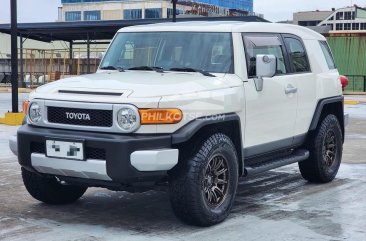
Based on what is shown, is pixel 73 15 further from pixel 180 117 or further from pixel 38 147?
pixel 180 117

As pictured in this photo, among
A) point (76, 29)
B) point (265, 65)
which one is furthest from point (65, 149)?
point (76, 29)

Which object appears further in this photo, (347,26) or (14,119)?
(347,26)

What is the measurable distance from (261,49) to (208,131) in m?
1.53

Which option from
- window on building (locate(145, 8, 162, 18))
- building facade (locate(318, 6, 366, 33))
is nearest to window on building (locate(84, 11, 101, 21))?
window on building (locate(145, 8, 162, 18))

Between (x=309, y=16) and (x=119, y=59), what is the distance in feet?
407

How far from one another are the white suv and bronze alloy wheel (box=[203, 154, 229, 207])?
0.4 inches

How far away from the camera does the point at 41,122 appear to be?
5.89 metres

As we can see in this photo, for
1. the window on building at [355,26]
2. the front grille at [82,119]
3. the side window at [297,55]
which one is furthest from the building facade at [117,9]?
the front grille at [82,119]

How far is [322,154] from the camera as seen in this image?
7.96 m

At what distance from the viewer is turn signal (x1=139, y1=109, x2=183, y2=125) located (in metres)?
5.39

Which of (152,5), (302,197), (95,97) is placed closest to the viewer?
(95,97)

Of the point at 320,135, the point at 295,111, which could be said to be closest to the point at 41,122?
the point at 295,111

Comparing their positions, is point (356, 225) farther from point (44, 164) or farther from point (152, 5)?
point (152, 5)

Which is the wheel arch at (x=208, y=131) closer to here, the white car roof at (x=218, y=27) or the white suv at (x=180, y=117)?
the white suv at (x=180, y=117)
